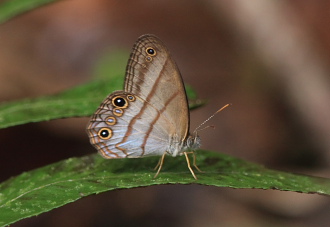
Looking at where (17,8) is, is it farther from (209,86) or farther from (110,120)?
(209,86)

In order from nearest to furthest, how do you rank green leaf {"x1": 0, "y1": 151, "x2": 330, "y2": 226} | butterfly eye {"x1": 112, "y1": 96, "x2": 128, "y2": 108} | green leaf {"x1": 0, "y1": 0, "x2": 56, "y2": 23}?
green leaf {"x1": 0, "y1": 151, "x2": 330, "y2": 226} < butterfly eye {"x1": 112, "y1": 96, "x2": 128, "y2": 108} < green leaf {"x1": 0, "y1": 0, "x2": 56, "y2": 23}

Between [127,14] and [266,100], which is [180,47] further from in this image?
[266,100]

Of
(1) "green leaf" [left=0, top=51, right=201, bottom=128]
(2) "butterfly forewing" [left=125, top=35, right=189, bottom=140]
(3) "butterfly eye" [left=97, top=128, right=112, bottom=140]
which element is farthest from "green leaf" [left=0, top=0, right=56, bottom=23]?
(3) "butterfly eye" [left=97, top=128, right=112, bottom=140]

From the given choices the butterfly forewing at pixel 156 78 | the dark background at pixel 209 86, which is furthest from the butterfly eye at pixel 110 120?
the dark background at pixel 209 86

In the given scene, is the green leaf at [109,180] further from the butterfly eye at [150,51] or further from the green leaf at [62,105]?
the butterfly eye at [150,51]

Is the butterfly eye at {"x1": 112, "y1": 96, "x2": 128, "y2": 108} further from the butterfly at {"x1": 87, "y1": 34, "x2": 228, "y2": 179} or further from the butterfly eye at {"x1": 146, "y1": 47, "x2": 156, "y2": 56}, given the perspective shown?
the butterfly eye at {"x1": 146, "y1": 47, "x2": 156, "y2": 56}

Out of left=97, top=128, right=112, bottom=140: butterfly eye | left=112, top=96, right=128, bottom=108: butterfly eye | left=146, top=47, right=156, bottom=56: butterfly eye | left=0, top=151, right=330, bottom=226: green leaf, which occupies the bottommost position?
left=0, top=151, right=330, bottom=226: green leaf
